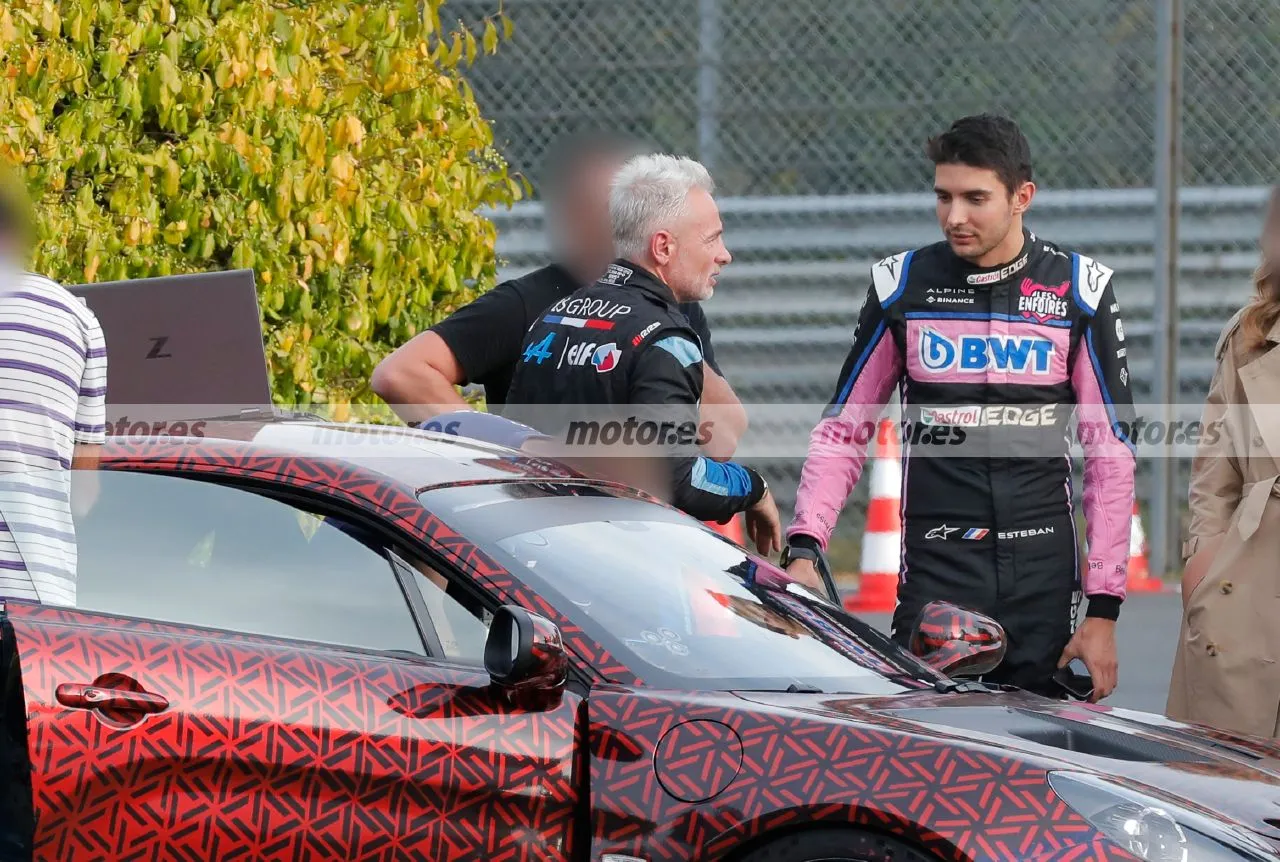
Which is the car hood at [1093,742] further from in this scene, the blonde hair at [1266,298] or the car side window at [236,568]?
the blonde hair at [1266,298]

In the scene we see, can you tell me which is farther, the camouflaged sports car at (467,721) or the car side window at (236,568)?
the car side window at (236,568)

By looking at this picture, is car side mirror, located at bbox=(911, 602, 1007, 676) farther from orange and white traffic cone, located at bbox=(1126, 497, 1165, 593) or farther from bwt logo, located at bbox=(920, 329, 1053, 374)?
orange and white traffic cone, located at bbox=(1126, 497, 1165, 593)

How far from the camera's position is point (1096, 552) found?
5309 mm

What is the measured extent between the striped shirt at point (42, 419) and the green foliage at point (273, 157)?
1.73 metres

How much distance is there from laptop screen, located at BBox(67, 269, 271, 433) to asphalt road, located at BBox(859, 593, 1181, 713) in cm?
377

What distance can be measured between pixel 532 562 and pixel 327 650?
0.40 m

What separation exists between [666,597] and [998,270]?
1739mm

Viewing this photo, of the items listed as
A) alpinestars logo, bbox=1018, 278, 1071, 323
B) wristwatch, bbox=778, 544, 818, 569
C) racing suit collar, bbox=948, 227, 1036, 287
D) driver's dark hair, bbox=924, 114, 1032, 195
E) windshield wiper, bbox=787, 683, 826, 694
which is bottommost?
Result: wristwatch, bbox=778, 544, 818, 569

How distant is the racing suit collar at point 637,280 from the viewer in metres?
5.11

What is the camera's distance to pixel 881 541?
10.1 metres

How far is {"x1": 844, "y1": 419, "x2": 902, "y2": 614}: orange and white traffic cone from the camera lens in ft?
32.9

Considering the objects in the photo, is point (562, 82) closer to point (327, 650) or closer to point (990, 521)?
point (990, 521)

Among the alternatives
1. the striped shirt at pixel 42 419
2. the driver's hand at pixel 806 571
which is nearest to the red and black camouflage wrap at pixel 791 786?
the striped shirt at pixel 42 419

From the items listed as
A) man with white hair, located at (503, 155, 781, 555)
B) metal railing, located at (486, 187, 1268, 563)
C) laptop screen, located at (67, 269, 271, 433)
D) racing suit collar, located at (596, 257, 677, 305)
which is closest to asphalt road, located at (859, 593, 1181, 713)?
metal railing, located at (486, 187, 1268, 563)
